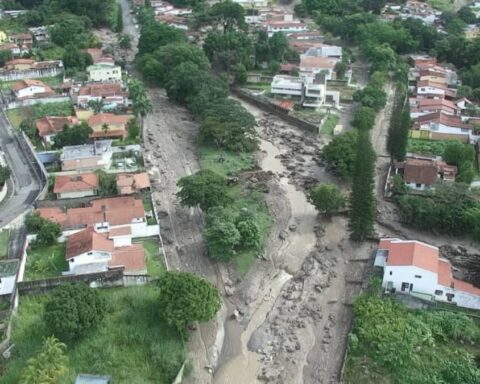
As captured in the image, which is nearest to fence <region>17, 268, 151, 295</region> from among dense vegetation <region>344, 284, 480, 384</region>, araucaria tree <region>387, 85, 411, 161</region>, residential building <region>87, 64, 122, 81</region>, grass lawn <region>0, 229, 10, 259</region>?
grass lawn <region>0, 229, 10, 259</region>

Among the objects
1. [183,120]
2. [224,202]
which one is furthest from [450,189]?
[183,120]

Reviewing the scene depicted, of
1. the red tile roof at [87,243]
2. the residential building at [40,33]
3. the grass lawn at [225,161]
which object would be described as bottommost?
the grass lawn at [225,161]

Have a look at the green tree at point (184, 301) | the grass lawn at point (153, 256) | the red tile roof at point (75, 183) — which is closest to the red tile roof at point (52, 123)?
the red tile roof at point (75, 183)

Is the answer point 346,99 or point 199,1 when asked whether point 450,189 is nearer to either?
point 346,99

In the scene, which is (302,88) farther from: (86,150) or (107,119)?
(86,150)

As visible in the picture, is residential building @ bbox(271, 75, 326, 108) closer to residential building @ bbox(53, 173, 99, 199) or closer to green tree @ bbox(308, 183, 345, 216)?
Result: green tree @ bbox(308, 183, 345, 216)

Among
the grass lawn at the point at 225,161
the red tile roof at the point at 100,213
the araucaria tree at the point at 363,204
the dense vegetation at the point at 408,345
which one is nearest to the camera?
the dense vegetation at the point at 408,345

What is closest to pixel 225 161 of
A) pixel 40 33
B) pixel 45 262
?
pixel 45 262

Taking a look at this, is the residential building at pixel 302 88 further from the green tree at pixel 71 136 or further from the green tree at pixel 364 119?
the green tree at pixel 71 136
